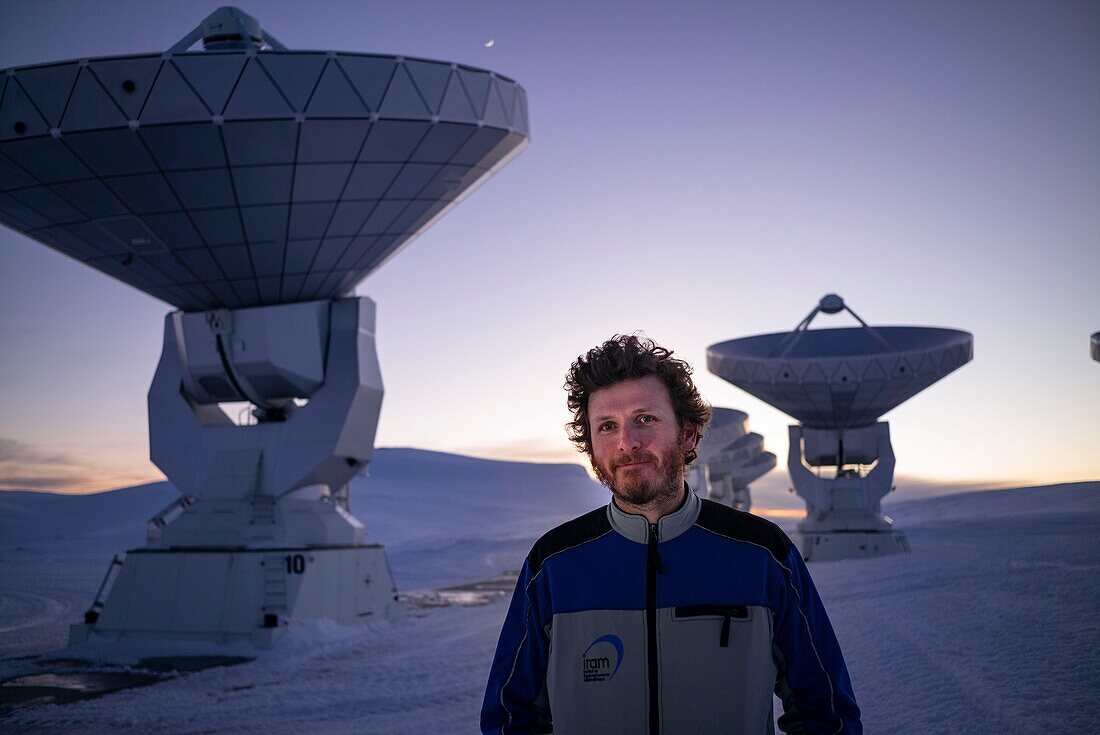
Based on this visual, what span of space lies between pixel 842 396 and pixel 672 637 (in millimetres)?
29045

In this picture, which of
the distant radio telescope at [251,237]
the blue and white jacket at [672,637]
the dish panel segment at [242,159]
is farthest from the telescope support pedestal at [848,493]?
the blue and white jacket at [672,637]

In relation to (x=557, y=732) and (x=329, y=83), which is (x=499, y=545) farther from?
(x=557, y=732)

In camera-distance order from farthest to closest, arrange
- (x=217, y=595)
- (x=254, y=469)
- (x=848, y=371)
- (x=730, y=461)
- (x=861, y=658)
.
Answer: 1. (x=730, y=461)
2. (x=848, y=371)
3. (x=254, y=469)
4. (x=217, y=595)
5. (x=861, y=658)

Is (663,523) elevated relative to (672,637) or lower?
elevated

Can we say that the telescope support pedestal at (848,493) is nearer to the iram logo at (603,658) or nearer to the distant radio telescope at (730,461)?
the distant radio telescope at (730,461)

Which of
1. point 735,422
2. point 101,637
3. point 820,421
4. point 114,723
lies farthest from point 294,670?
point 735,422

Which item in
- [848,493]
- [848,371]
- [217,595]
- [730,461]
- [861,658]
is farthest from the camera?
[730,461]

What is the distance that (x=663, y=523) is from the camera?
3.25m

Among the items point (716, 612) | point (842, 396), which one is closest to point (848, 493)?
point (842, 396)

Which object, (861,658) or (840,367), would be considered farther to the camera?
(840,367)

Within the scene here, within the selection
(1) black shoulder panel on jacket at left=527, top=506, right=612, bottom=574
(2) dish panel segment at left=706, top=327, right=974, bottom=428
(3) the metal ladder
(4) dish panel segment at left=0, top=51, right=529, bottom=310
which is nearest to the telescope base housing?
(3) the metal ladder

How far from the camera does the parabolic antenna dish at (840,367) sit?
96.5 ft

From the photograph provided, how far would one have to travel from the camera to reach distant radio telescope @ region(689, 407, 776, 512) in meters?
→ 47.0

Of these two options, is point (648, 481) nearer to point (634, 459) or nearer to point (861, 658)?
point (634, 459)
